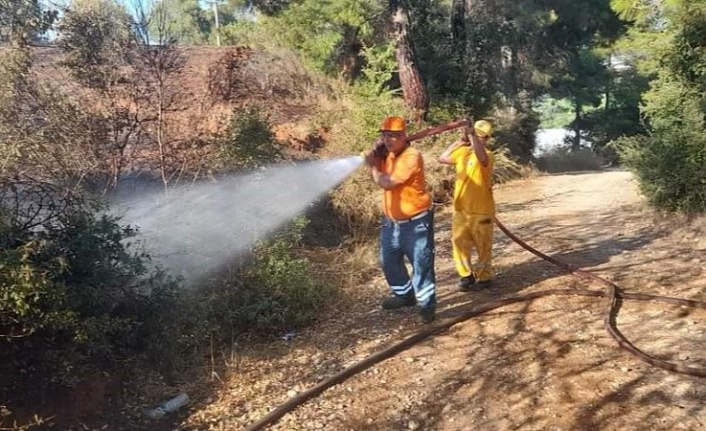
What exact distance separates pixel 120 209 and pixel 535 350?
13.1ft

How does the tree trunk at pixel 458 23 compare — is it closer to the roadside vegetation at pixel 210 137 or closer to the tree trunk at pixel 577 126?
the roadside vegetation at pixel 210 137

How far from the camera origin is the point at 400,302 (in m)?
5.64

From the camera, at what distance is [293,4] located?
574 inches

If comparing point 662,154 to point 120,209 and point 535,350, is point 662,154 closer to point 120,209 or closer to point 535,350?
point 535,350

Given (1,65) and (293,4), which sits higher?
(293,4)

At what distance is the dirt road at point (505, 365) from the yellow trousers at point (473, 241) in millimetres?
230

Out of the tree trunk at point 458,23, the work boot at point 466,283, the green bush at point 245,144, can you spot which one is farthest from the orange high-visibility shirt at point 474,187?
the tree trunk at point 458,23

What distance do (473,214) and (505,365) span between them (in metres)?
1.87

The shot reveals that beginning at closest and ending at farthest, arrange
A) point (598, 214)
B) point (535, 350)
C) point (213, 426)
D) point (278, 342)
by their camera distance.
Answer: point (213, 426) < point (535, 350) < point (278, 342) < point (598, 214)

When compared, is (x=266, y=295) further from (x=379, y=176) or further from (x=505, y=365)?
(x=505, y=365)

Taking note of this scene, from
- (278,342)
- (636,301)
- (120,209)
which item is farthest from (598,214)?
(120,209)

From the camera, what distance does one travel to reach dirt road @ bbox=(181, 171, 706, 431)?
3.77 meters

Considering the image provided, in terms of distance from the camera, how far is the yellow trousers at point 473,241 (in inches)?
233

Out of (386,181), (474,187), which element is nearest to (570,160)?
(474,187)
